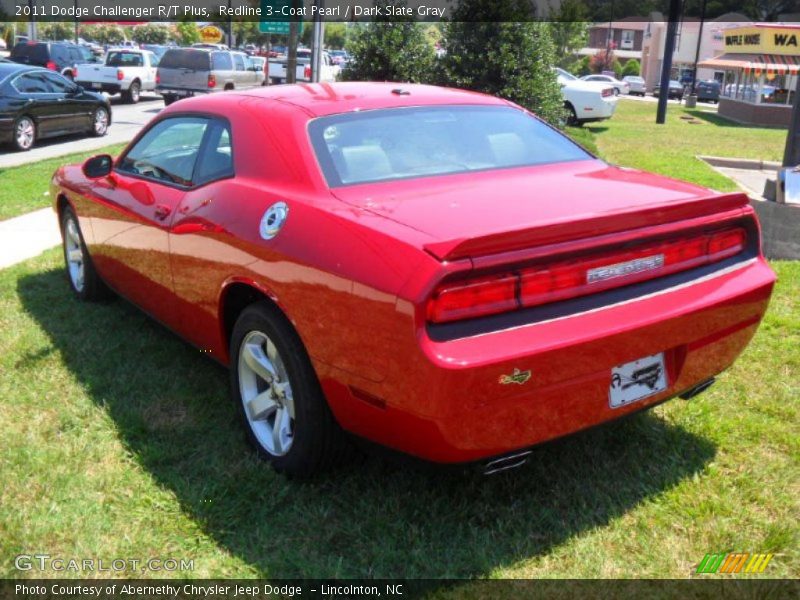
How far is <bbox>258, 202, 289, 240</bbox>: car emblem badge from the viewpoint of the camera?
332 centimetres

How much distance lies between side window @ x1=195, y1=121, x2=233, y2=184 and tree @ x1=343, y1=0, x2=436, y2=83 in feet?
28.3

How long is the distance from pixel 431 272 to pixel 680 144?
622 inches

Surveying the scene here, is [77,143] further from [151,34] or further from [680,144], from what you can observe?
[151,34]

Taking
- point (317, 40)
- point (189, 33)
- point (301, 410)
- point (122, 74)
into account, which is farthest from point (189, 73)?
point (189, 33)

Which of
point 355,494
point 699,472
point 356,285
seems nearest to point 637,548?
point 699,472

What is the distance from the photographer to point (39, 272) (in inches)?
261

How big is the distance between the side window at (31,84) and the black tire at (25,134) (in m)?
0.58

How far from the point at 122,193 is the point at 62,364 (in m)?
1.03

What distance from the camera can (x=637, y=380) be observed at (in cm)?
309

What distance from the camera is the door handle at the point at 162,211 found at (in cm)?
420

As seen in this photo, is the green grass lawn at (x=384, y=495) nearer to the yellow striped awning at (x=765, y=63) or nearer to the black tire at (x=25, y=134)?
the black tire at (x=25, y=134)

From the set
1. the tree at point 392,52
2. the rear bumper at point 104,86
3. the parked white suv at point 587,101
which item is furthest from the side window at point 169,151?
the rear bumper at point 104,86

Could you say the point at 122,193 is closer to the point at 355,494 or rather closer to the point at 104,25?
the point at 355,494

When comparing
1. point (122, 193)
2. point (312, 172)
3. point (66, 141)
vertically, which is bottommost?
point (66, 141)
